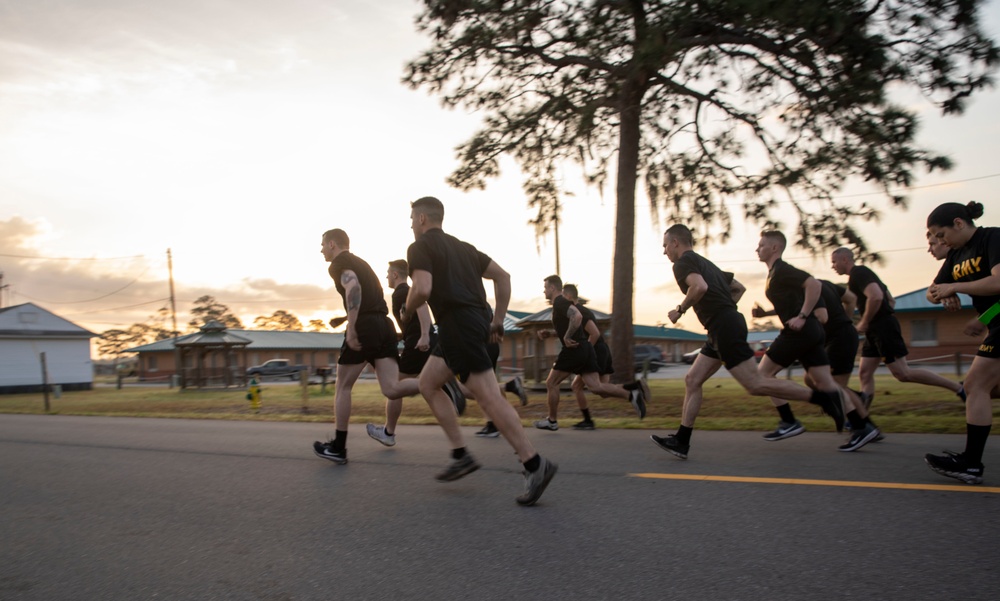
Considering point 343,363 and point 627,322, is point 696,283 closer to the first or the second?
point 343,363

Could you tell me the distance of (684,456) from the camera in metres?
6.00

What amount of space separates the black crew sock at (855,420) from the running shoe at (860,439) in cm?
18

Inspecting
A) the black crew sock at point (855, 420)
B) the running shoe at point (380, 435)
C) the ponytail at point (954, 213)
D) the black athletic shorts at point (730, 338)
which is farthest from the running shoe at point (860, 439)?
the running shoe at point (380, 435)

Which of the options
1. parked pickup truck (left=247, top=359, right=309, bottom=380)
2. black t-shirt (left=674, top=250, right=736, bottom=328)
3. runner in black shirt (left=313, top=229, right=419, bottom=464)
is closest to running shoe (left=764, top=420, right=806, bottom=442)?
black t-shirt (left=674, top=250, right=736, bottom=328)

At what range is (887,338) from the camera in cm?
750

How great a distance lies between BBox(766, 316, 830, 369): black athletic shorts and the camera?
22.0 feet

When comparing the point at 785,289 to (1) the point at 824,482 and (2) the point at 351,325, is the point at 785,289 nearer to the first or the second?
(1) the point at 824,482

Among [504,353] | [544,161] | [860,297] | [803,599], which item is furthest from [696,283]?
[504,353]

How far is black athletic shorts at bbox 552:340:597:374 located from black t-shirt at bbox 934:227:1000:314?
4559 mm

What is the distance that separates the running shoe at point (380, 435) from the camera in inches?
288

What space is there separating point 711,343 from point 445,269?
2.71 metres

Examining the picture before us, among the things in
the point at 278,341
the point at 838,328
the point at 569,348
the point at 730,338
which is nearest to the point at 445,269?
the point at 730,338

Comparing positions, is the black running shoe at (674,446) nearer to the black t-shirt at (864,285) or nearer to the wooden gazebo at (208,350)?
the black t-shirt at (864,285)

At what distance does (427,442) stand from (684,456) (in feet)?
10.0
